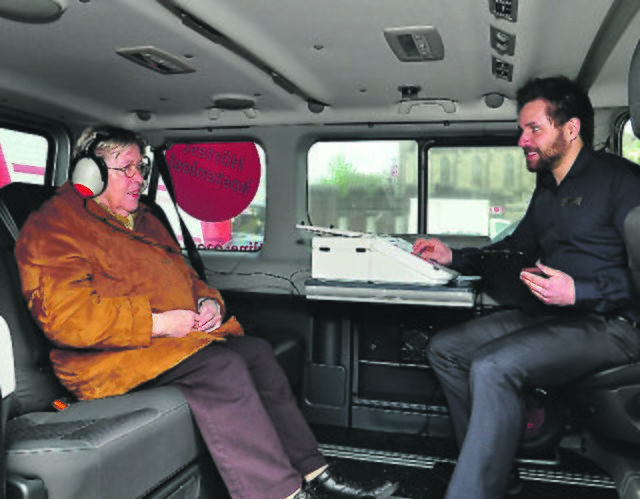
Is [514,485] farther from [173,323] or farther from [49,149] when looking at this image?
[49,149]

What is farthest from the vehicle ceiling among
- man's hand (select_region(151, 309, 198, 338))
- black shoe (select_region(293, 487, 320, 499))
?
black shoe (select_region(293, 487, 320, 499))

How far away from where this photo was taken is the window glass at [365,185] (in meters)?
3.52

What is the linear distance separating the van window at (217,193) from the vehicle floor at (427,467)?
131 cm

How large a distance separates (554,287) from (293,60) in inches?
56.5

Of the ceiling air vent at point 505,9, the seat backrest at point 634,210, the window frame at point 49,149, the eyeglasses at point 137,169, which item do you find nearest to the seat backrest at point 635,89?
the seat backrest at point 634,210

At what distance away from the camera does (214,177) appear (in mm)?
Result: 4023

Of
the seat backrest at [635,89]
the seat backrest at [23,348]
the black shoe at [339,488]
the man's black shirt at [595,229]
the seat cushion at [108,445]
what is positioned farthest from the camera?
the black shoe at [339,488]

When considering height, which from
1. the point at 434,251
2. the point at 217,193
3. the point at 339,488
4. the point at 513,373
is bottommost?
the point at 339,488

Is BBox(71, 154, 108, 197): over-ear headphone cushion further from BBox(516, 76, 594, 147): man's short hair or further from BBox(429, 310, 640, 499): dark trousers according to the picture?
BBox(516, 76, 594, 147): man's short hair

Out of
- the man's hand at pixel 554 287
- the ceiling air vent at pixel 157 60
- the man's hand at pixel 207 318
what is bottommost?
the man's hand at pixel 207 318

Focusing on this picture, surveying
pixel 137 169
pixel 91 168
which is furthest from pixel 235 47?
pixel 91 168

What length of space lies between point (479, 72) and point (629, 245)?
4.56ft

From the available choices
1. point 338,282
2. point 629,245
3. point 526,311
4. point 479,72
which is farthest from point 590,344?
point 479,72

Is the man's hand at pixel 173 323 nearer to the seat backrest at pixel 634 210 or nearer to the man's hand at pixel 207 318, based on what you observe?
the man's hand at pixel 207 318
